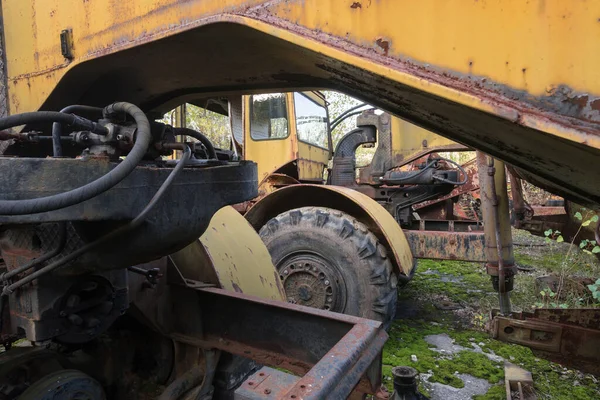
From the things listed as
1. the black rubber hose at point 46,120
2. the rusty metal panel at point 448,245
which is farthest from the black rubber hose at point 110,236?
the rusty metal panel at point 448,245

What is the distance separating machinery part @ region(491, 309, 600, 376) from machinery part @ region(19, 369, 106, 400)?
2273 mm

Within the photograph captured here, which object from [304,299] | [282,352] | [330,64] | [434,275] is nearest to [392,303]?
[304,299]

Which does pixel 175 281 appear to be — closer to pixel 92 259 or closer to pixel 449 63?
pixel 92 259

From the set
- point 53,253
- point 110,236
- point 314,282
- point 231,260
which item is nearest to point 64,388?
point 53,253

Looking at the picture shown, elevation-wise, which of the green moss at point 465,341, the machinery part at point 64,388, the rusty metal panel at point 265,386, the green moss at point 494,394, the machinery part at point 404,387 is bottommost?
the green moss at point 465,341

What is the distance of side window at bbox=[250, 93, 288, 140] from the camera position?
4.22m

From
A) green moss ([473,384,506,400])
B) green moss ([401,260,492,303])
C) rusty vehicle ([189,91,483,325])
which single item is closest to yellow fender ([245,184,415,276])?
rusty vehicle ([189,91,483,325])

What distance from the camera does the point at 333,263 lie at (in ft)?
10.7

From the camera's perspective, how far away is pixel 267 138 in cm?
426

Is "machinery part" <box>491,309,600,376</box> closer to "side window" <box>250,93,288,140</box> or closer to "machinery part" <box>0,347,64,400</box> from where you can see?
"machinery part" <box>0,347,64,400</box>

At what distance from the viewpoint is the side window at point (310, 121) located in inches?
171

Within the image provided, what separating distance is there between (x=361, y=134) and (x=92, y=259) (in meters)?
4.23

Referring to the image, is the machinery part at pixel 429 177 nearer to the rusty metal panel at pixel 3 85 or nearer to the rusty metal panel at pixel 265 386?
the rusty metal panel at pixel 265 386

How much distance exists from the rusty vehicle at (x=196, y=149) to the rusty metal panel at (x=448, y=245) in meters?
1.35
